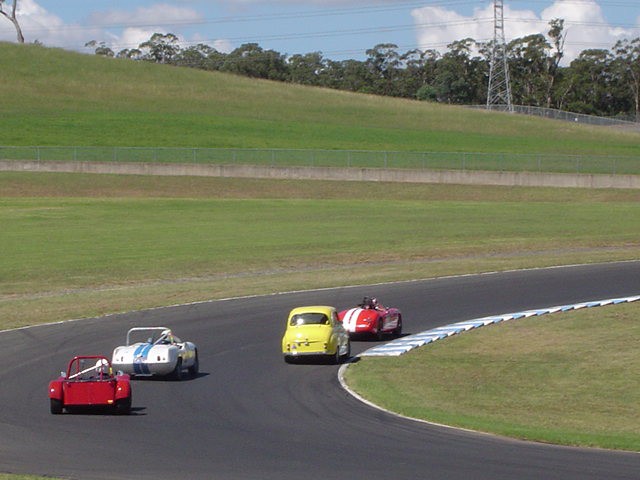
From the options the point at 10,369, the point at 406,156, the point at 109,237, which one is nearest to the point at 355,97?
the point at 406,156

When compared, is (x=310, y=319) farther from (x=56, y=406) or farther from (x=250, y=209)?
(x=250, y=209)

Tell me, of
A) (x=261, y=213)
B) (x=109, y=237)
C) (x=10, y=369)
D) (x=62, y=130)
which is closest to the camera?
(x=10, y=369)

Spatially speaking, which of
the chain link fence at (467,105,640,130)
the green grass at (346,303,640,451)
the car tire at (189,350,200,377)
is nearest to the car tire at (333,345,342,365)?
the green grass at (346,303,640,451)

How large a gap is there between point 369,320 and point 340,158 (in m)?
49.4

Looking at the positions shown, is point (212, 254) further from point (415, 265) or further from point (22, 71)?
point (22, 71)

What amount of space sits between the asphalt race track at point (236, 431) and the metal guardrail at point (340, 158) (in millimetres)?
46732

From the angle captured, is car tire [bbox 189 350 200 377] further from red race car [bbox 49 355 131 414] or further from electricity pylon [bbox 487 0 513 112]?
electricity pylon [bbox 487 0 513 112]

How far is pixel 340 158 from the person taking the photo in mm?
75625

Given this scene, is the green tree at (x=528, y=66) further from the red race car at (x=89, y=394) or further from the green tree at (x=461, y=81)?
the red race car at (x=89, y=394)

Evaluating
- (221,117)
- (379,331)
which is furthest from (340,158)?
Answer: (379,331)

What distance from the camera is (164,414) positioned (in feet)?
58.6

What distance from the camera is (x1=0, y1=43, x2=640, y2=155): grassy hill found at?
300 ft

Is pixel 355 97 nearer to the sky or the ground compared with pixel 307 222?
nearer to the sky

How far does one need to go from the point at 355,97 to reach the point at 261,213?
6865 cm
